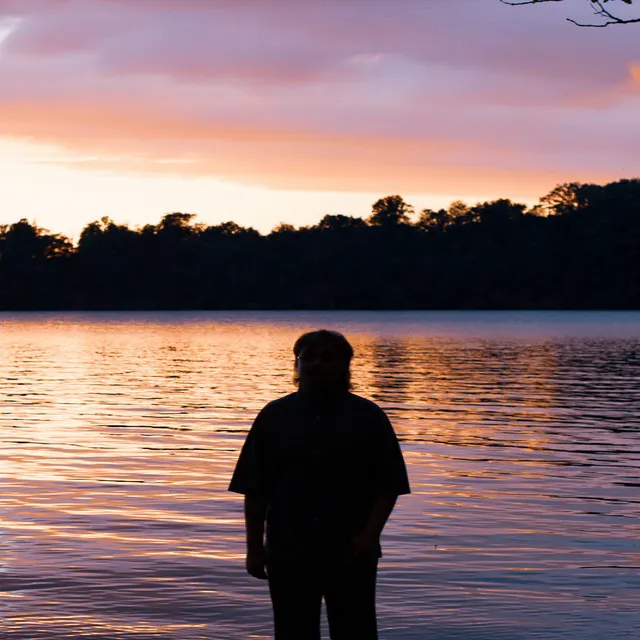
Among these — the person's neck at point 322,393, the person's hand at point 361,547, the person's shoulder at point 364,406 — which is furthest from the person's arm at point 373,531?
the person's neck at point 322,393

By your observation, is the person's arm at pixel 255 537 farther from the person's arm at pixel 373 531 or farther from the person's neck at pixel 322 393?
the person's neck at pixel 322 393

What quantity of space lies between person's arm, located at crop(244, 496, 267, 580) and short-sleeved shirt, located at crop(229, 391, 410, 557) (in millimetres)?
49

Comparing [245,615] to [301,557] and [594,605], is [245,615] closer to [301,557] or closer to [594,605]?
[594,605]

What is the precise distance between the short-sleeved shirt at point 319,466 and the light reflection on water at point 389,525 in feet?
10.8

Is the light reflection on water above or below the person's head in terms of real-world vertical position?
below

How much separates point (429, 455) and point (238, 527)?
7.49m

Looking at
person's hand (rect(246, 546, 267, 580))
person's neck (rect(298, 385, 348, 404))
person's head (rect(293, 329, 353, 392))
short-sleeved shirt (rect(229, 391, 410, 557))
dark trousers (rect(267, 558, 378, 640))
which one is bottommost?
dark trousers (rect(267, 558, 378, 640))

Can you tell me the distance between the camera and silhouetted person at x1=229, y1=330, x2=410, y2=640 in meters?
5.74

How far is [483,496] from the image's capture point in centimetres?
1595

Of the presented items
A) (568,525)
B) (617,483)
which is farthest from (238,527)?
(617,483)

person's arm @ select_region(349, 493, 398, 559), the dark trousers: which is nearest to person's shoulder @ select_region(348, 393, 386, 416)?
person's arm @ select_region(349, 493, 398, 559)

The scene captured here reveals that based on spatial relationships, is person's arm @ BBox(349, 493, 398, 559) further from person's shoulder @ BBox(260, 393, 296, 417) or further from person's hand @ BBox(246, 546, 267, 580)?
person's shoulder @ BBox(260, 393, 296, 417)

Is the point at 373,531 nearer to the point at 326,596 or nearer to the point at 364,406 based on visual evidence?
the point at 326,596

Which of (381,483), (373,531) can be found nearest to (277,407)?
(381,483)
